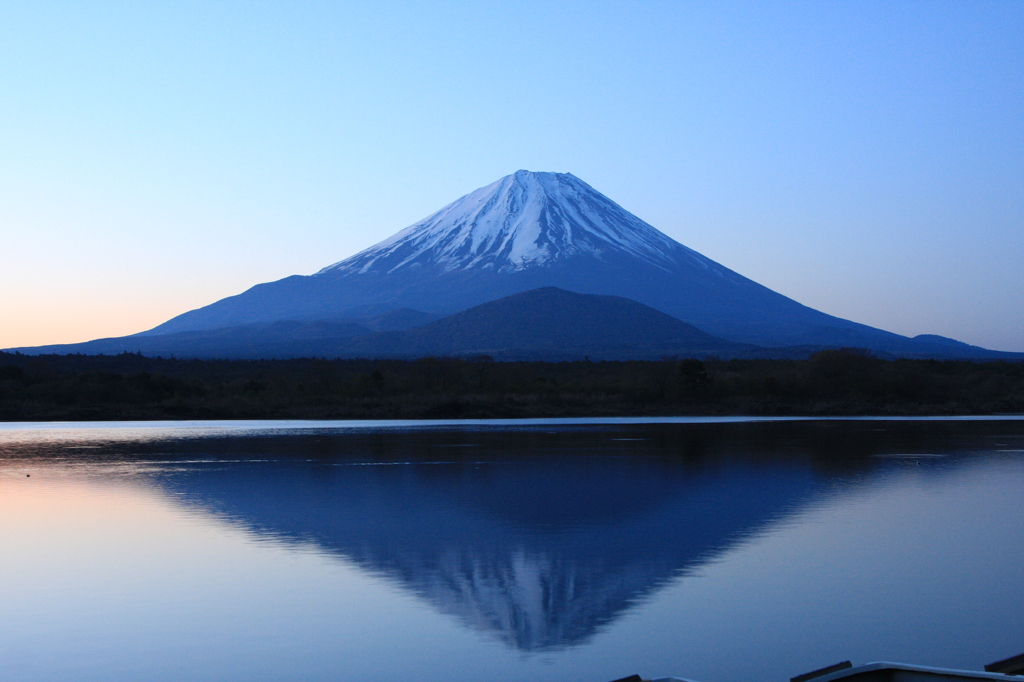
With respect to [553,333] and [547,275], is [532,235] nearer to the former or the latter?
[547,275]

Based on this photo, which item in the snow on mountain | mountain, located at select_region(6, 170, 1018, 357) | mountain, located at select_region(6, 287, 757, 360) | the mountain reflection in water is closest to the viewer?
the mountain reflection in water

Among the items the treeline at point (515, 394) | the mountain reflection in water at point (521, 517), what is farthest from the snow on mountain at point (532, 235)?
the mountain reflection in water at point (521, 517)

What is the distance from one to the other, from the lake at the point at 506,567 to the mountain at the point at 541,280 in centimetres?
12608

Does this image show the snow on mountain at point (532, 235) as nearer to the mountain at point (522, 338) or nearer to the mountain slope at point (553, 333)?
the mountain at point (522, 338)

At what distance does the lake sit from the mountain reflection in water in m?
0.06

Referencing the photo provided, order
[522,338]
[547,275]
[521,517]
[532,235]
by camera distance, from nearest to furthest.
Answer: [521,517] < [522,338] < [547,275] < [532,235]

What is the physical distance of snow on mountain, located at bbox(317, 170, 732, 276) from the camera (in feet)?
588

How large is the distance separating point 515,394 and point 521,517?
33.5 meters

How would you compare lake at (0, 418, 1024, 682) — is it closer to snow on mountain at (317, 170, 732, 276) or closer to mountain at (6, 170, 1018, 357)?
mountain at (6, 170, 1018, 357)

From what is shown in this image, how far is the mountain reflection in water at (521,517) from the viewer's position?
9.84 metres

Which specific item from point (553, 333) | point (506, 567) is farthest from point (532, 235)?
point (506, 567)

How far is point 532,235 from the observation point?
604ft

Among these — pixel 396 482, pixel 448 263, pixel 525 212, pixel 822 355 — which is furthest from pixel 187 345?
pixel 396 482

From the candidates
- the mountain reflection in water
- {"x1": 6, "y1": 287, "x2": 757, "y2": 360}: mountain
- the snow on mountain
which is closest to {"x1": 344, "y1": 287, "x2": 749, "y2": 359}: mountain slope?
{"x1": 6, "y1": 287, "x2": 757, "y2": 360}: mountain
